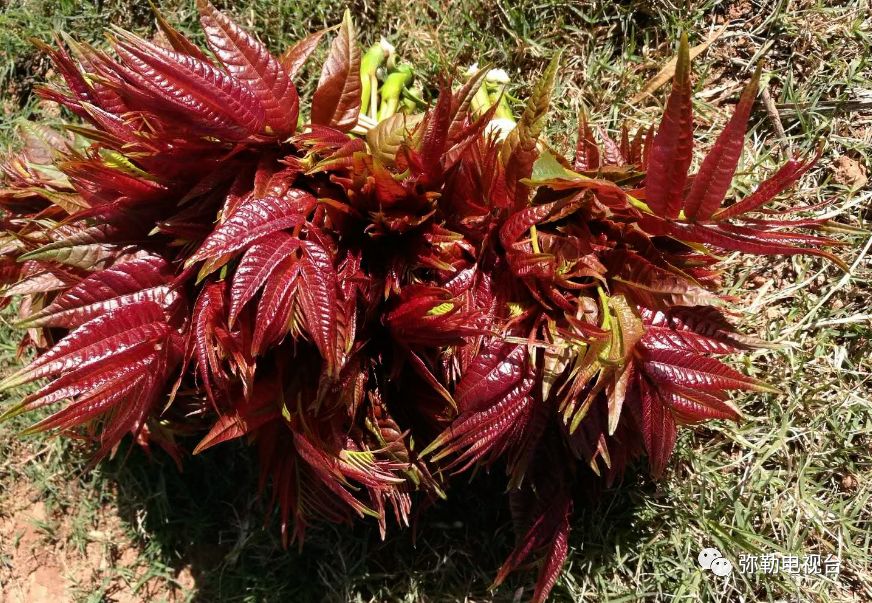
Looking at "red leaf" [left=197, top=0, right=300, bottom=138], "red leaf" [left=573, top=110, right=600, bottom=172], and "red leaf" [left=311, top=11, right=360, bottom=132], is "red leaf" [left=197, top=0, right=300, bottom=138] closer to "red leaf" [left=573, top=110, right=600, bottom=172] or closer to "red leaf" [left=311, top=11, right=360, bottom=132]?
"red leaf" [left=311, top=11, right=360, bottom=132]

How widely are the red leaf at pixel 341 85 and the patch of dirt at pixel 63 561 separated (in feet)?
4.16

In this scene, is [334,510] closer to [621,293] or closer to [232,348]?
[232,348]

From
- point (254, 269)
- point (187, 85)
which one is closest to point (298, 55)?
point (187, 85)

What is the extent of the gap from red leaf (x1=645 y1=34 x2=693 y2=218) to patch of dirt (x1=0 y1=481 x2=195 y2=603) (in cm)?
149

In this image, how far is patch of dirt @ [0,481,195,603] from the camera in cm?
173

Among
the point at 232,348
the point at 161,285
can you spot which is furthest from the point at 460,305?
the point at 161,285

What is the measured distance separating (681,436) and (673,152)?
32.7 inches

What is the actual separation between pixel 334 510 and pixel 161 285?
0.63m

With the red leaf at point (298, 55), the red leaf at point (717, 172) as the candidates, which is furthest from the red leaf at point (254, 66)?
the red leaf at point (717, 172)

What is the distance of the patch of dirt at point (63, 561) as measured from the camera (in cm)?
173

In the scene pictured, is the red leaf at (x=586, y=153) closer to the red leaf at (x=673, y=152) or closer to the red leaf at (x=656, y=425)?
the red leaf at (x=673, y=152)

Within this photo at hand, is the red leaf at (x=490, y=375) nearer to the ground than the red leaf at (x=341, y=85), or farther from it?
nearer to the ground

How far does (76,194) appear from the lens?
3.88ft

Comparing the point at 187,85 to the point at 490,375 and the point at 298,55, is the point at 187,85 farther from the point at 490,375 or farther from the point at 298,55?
the point at 490,375
